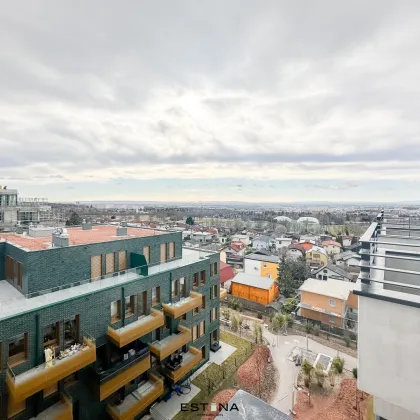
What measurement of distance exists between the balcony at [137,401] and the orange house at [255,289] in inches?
900

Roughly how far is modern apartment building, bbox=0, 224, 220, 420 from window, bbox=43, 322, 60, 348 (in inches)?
1.6

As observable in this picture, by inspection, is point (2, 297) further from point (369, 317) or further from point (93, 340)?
point (369, 317)

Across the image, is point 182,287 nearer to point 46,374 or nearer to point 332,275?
point 46,374

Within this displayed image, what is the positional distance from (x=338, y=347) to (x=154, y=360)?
18.6 m

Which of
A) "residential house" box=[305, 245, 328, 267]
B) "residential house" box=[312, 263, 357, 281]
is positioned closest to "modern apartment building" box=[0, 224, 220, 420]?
"residential house" box=[312, 263, 357, 281]

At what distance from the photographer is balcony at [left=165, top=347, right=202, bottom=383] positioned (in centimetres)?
1677

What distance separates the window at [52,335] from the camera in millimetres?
11977

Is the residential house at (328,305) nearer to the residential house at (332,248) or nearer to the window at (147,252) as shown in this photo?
the window at (147,252)

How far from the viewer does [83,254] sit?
49.6 feet

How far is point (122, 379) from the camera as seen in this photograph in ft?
45.3

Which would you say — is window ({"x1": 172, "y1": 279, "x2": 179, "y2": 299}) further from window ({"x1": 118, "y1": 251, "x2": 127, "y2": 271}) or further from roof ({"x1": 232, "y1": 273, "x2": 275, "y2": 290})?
roof ({"x1": 232, "y1": 273, "x2": 275, "y2": 290})

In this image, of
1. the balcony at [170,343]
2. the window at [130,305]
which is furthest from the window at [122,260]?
the balcony at [170,343]

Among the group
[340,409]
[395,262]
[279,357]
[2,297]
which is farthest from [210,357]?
[395,262]

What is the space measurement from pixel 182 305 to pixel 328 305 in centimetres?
2193
